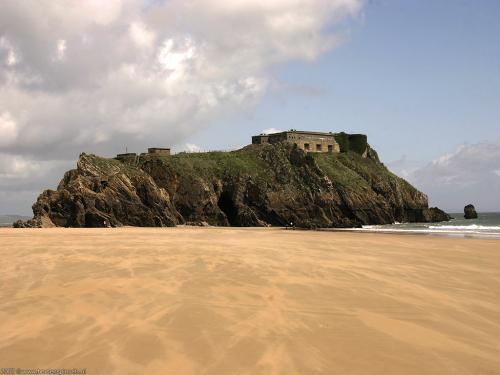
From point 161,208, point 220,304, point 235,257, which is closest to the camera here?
point 220,304

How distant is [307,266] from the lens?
13.1 m

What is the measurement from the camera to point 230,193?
228 ft

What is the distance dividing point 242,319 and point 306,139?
10065 centimetres

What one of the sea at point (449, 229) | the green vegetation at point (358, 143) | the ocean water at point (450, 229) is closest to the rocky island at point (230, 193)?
the sea at point (449, 229)

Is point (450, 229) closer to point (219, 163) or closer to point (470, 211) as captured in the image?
point (219, 163)

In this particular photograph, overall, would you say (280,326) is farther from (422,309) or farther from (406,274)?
(406,274)

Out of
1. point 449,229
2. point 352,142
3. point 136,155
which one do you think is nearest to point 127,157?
point 136,155

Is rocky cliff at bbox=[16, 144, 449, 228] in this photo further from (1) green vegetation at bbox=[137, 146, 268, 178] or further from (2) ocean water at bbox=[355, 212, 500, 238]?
(2) ocean water at bbox=[355, 212, 500, 238]

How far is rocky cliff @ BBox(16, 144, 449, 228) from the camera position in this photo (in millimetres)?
50688

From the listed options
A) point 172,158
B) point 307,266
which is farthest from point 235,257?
point 172,158

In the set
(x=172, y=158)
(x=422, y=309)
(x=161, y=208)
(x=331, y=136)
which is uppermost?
(x=331, y=136)

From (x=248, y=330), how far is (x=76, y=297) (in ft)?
11.8

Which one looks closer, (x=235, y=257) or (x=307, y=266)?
(x=307, y=266)

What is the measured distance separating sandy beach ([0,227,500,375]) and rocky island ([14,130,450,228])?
3877 centimetres
